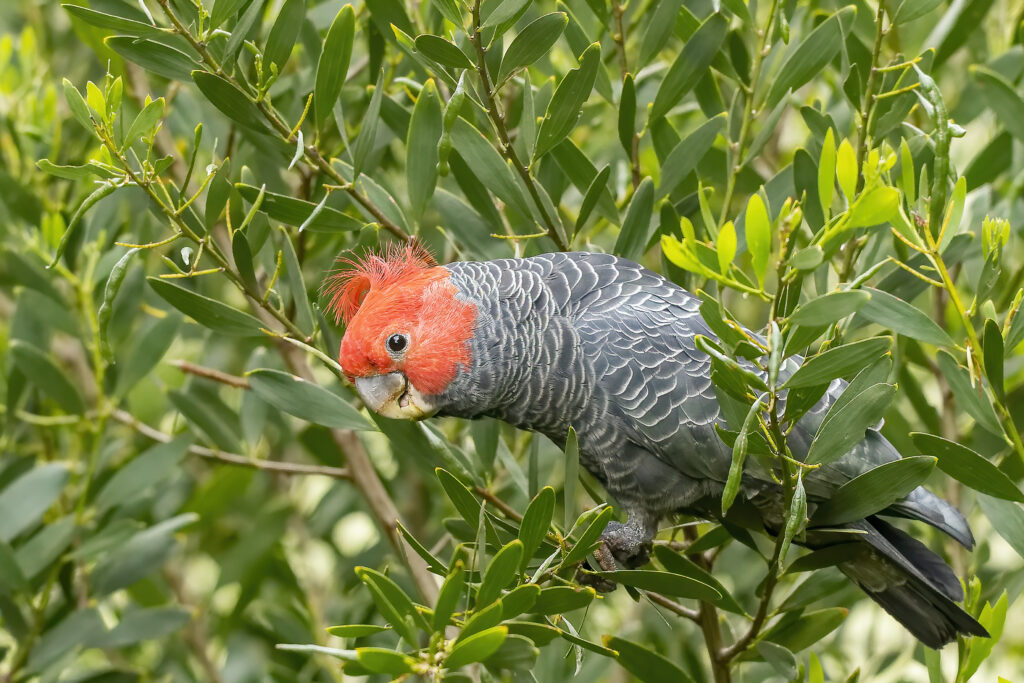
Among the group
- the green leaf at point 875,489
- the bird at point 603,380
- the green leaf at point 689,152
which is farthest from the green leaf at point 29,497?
the green leaf at point 875,489

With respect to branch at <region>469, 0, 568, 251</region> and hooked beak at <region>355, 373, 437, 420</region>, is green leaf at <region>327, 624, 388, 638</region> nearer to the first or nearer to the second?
hooked beak at <region>355, 373, 437, 420</region>

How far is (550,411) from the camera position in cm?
175

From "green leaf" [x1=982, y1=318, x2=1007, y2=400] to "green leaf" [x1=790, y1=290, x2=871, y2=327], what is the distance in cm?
37

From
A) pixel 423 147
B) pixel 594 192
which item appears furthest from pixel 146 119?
pixel 594 192

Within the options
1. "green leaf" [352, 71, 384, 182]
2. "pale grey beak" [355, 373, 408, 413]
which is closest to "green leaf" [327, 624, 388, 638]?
"pale grey beak" [355, 373, 408, 413]

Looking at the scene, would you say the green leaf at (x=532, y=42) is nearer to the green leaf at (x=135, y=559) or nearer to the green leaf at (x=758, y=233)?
the green leaf at (x=758, y=233)

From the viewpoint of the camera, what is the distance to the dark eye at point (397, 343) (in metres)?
1.66

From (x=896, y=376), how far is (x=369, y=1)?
1.19m

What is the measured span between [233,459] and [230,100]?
3.00 ft

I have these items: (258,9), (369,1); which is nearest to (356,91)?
(369,1)

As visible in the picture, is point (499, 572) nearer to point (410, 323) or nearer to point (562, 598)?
point (562, 598)

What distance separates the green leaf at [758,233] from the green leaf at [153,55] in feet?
3.02

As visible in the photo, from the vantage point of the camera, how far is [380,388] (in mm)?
A: 1685

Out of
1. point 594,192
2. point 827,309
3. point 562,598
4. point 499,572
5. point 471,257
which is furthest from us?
point 471,257
